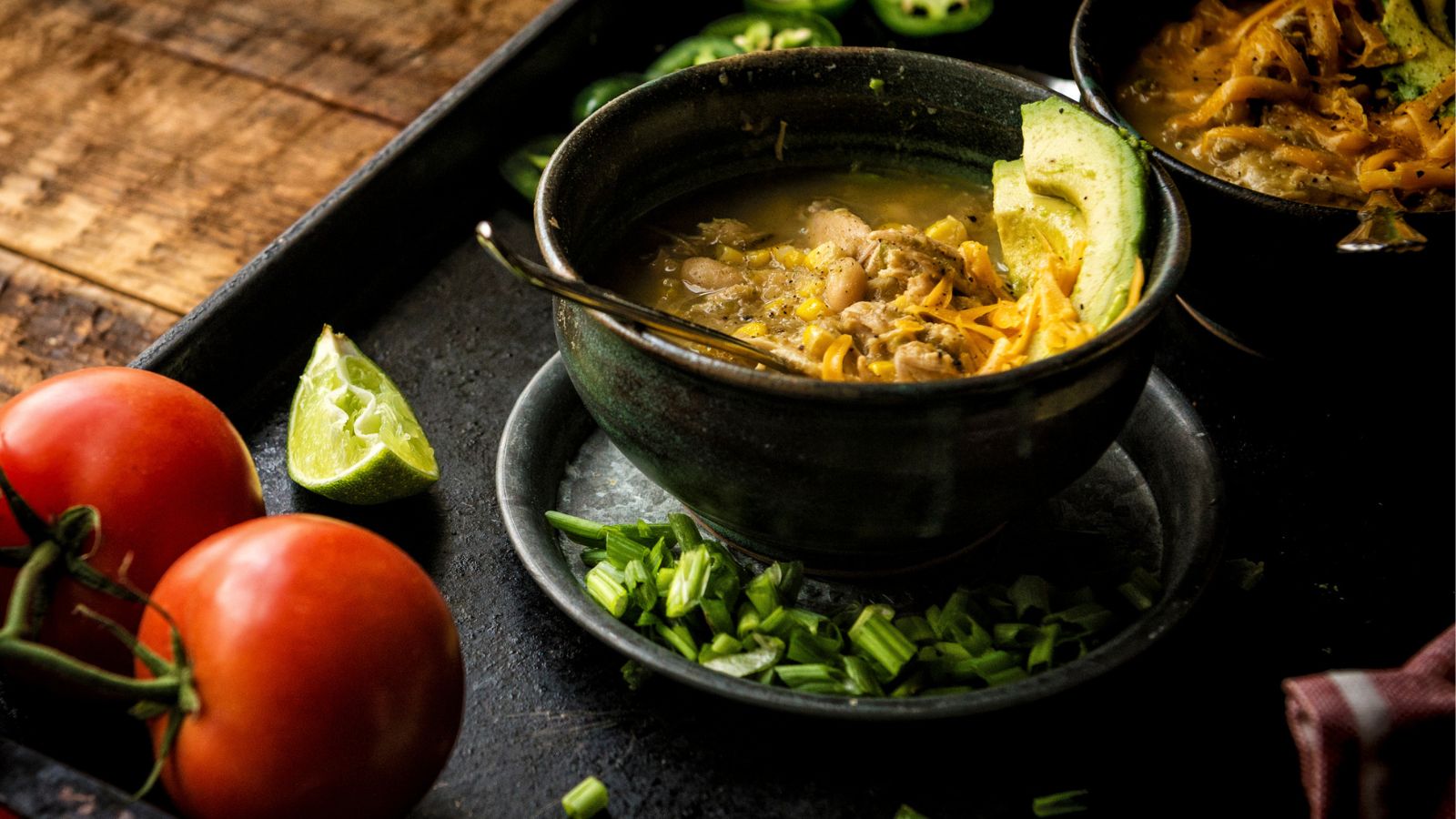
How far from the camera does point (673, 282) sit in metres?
1.83

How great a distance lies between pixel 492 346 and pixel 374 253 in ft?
0.89

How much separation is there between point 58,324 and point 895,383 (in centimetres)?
163

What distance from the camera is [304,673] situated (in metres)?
1.23

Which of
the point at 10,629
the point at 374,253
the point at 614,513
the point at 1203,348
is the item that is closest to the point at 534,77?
the point at 374,253

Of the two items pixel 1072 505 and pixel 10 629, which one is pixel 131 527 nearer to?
pixel 10 629

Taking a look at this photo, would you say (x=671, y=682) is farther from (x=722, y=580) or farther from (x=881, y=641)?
(x=881, y=641)

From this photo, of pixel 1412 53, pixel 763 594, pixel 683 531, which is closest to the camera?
pixel 763 594

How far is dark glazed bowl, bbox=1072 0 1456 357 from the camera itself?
1.80 meters

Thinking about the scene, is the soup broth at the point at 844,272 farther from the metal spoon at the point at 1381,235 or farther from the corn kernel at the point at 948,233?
the metal spoon at the point at 1381,235

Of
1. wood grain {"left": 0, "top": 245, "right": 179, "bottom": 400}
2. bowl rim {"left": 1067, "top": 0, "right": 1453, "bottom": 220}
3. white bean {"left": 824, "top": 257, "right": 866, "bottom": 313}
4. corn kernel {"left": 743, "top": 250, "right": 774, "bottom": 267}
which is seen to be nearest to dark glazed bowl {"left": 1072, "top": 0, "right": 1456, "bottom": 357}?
bowl rim {"left": 1067, "top": 0, "right": 1453, "bottom": 220}

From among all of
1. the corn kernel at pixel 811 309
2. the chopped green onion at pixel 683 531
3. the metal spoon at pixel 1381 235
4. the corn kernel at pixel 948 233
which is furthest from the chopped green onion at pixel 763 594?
the metal spoon at pixel 1381 235

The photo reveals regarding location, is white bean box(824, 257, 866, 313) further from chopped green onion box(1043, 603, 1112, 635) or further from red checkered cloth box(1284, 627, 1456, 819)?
red checkered cloth box(1284, 627, 1456, 819)

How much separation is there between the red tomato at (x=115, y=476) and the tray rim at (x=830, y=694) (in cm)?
34

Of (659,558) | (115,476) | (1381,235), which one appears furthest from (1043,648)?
(115,476)
